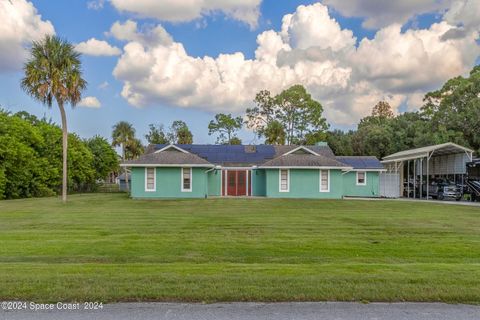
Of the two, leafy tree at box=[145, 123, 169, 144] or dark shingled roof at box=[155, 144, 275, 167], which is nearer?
dark shingled roof at box=[155, 144, 275, 167]

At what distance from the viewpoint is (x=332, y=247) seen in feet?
35.9

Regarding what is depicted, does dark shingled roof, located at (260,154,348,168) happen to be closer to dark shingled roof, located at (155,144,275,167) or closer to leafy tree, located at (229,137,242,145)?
dark shingled roof, located at (155,144,275,167)

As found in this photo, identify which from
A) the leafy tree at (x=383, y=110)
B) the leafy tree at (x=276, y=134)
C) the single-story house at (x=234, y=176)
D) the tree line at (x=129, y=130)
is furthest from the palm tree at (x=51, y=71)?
the leafy tree at (x=383, y=110)

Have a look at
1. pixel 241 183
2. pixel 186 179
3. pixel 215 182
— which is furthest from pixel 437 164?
pixel 186 179

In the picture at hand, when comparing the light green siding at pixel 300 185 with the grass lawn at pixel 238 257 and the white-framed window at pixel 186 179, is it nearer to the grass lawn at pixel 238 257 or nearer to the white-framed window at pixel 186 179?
the white-framed window at pixel 186 179

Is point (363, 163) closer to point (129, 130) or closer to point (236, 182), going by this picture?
point (236, 182)

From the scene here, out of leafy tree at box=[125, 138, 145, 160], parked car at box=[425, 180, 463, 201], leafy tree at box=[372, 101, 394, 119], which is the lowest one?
parked car at box=[425, 180, 463, 201]

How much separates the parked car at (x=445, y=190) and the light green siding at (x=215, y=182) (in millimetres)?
16655

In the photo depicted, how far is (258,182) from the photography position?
33.9 m

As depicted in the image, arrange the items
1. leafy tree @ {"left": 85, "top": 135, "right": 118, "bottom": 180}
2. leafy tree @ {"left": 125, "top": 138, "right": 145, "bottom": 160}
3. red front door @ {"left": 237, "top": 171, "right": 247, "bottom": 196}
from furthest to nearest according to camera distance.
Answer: leafy tree @ {"left": 125, "top": 138, "right": 145, "bottom": 160}
leafy tree @ {"left": 85, "top": 135, "right": 118, "bottom": 180}
red front door @ {"left": 237, "top": 171, "right": 247, "bottom": 196}

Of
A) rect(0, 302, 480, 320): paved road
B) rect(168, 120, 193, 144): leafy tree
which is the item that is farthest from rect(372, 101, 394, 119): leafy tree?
rect(0, 302, 480, 320): paved road

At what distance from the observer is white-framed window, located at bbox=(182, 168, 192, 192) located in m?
30.1

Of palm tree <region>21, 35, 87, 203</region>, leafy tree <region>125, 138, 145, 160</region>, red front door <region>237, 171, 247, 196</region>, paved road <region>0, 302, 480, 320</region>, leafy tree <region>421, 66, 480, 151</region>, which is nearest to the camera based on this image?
paved road <region>0, 302, 480, 320</region>

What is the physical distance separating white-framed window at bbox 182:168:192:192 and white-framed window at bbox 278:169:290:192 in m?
6.35
